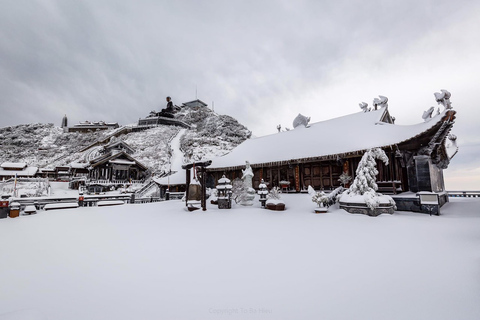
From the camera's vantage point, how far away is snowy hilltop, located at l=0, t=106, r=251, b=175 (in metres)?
50.9

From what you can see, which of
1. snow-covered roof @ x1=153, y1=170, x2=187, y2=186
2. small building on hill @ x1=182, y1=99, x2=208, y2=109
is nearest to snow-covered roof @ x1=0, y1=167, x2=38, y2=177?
snow-covered roof @ x1=153, y1=170, x2=187, y2=186

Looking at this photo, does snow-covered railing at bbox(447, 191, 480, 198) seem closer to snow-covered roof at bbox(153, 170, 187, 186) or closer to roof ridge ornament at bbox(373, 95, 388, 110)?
roof ridge ornament at bbox(373, 95, 388, 110)

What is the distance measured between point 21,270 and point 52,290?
1809 millimetres

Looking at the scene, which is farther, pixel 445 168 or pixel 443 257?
pixel 445 168

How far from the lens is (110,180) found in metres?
37.1

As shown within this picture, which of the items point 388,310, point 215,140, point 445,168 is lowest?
point 388,310

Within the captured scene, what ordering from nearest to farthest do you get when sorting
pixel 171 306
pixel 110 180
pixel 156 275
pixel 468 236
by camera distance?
1. pixel 171 306
2. pixel 156 275
3. pixel 468 236
4. pixel 110 180

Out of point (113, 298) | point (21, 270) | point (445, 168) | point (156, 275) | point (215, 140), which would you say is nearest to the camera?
point (113, 298)

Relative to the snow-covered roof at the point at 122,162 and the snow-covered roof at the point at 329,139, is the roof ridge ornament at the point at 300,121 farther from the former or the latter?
the snow-covered roof at the point at 122,162

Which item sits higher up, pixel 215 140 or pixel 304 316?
pixel 215 140

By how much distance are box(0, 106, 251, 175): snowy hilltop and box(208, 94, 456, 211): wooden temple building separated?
25.4 m

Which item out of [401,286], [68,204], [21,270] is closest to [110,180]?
[68,204]

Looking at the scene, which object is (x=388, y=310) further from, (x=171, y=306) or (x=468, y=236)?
(x=468, y=236)

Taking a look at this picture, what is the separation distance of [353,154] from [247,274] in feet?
41.4
